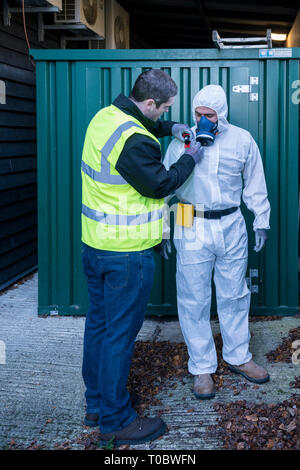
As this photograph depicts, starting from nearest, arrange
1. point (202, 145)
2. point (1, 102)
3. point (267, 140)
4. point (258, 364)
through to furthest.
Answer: point (202, 145) → point (258, 364) → point (267, 140) → point (1, 102)

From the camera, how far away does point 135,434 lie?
3.05 metres

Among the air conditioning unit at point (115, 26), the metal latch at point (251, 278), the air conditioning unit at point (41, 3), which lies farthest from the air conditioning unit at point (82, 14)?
the metal latch at point (251, 278)

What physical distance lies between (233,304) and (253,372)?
472 millimetres

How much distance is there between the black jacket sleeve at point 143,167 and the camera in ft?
9.36

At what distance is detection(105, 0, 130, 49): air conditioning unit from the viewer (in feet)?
26.8

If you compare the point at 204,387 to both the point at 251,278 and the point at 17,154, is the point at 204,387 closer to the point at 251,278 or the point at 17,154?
the point at 251,278

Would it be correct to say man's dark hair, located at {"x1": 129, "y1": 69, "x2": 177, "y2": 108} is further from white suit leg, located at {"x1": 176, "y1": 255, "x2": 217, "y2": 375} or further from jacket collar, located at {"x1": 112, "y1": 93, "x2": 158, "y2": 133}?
white suit leg, located at {"x1": 176, "y1": 255, "x2": 217, "y2": 375}

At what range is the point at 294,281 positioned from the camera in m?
5.18

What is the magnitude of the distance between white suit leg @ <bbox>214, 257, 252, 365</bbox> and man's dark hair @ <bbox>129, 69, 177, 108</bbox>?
3.95 feet

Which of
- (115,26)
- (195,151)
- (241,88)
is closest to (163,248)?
(195,151)

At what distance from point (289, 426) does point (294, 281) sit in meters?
2.17

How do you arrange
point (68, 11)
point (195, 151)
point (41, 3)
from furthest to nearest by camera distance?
point (68, 11)
point (41, 3)
point (195, 151)
